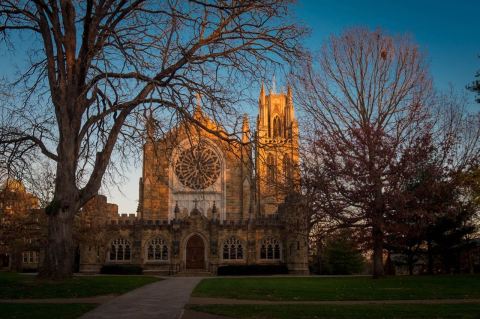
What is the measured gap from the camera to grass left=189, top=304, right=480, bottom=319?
10.2 m

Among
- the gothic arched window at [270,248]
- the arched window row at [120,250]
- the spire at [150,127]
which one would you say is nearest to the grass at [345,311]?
the spire at [150,127]

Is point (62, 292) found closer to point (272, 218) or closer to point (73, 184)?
point (73, 184)

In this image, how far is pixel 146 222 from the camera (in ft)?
134

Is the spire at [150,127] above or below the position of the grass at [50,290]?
above

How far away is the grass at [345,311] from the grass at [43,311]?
263 centimetres

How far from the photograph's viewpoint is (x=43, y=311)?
1027 cm

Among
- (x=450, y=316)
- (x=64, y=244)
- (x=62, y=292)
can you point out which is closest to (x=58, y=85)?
(x=64, y=244)

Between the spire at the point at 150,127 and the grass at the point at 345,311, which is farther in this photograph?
the spire at the point at 150,127

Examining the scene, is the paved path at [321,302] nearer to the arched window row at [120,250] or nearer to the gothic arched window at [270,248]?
the gothic arched window at [270,248]

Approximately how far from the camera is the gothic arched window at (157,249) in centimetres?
4041

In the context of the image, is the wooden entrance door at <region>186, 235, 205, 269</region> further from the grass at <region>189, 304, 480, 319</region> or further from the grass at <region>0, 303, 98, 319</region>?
the grass at <region>0, 303, 98, 319</region>

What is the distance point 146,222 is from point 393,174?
22951 millimetres

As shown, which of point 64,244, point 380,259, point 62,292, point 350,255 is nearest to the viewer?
point 62,292

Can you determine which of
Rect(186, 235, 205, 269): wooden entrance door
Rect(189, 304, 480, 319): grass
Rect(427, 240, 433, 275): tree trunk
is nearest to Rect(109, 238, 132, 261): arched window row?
Rect(186, 235, 205, 269): wooden entrance door
